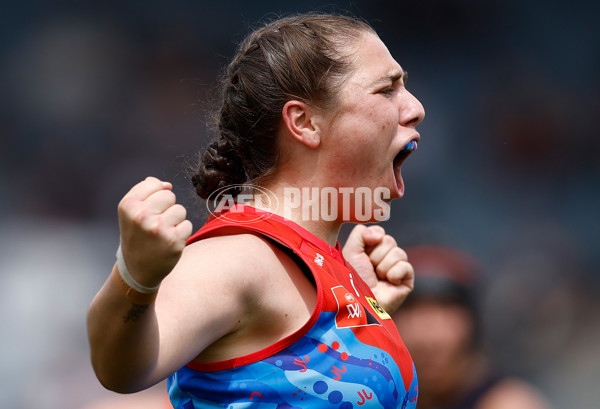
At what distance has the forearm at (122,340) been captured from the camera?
0.93 m

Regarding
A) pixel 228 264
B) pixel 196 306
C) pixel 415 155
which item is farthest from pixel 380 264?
Answer: pixel 415 155

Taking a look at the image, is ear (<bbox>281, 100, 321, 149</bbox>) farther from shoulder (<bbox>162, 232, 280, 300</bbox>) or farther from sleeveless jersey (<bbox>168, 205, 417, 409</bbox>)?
shoulder (<bbox>162, 232, 280, 300</bbox>)

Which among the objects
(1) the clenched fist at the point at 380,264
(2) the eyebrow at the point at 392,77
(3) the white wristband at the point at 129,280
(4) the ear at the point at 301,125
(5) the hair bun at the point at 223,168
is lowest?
(1) the clenched fist at the point at 380,264

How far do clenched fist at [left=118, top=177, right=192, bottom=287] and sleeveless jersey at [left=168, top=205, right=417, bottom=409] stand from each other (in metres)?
0.37

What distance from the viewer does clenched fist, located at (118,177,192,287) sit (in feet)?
Result: 2.94

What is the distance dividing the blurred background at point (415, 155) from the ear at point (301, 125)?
192 cm

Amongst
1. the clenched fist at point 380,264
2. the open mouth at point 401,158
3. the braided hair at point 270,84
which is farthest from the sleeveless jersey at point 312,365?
the clenched fist at point 380,264

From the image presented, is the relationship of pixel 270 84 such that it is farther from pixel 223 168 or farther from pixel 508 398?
pixel 508 398

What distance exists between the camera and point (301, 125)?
5.01 feet

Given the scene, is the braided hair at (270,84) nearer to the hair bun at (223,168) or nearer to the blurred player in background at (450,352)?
the hair bun at (223,168)

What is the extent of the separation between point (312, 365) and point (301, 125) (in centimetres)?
58

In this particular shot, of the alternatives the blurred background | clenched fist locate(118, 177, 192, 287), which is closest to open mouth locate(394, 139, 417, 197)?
clenched fist locate(118, 177, 192, 287)

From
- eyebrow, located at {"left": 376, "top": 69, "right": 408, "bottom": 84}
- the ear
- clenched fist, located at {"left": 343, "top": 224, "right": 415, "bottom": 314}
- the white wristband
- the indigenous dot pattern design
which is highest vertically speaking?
eyebrow, located at {"left": 376, "top": 69, "right": 408, "bottom": 84}

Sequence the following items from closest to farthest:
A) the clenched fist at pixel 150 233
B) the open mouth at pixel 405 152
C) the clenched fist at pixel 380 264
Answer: the clenched fist at pixel 150 233 < the open mouth at pixel 405 152 < the clenched fist at pixel 380 264
